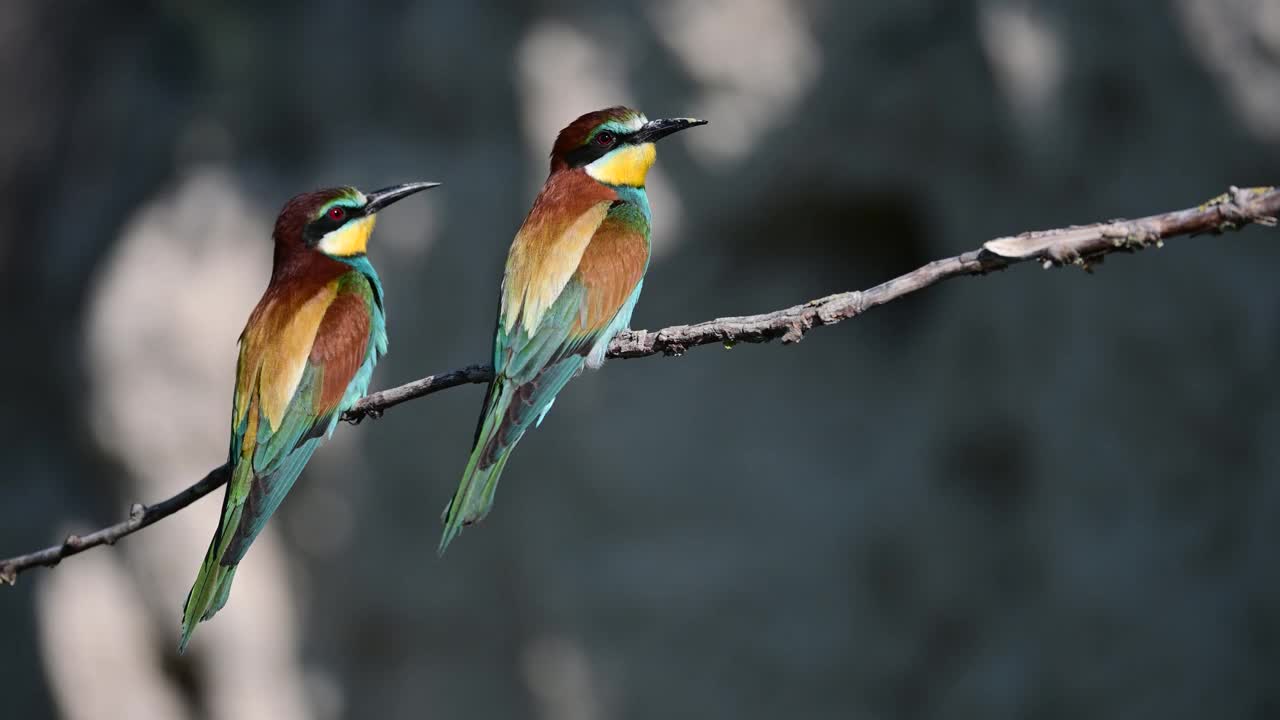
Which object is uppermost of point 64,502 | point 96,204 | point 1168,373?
point 96,204

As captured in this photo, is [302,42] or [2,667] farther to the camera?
[2,667]

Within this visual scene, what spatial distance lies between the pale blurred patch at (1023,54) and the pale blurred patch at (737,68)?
0.56m

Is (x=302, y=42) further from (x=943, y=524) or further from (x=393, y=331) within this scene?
(x=943, y=524)

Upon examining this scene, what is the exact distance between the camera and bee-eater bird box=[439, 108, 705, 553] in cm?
179

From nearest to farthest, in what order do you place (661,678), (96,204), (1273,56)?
1. (1273,56)
2. (661,678)
3. (96,204)

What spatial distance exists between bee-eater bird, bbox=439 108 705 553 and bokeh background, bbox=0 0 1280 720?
220 cm

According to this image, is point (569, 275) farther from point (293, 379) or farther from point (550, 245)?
point (293, 379)

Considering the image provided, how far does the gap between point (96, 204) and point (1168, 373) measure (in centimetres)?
377

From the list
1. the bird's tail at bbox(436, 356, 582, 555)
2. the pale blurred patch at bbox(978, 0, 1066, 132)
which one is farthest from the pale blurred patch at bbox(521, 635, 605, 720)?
the bird's tail at bbox(436, 356, 582, 555)

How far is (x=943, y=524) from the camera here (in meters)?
4.44

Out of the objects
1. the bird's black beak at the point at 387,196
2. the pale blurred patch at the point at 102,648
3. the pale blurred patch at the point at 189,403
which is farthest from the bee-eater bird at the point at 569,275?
the pale blurred patch at the point at 102,648

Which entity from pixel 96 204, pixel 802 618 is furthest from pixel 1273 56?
pixel 96 204

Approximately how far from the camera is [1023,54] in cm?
429

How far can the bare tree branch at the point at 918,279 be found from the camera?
126cm
